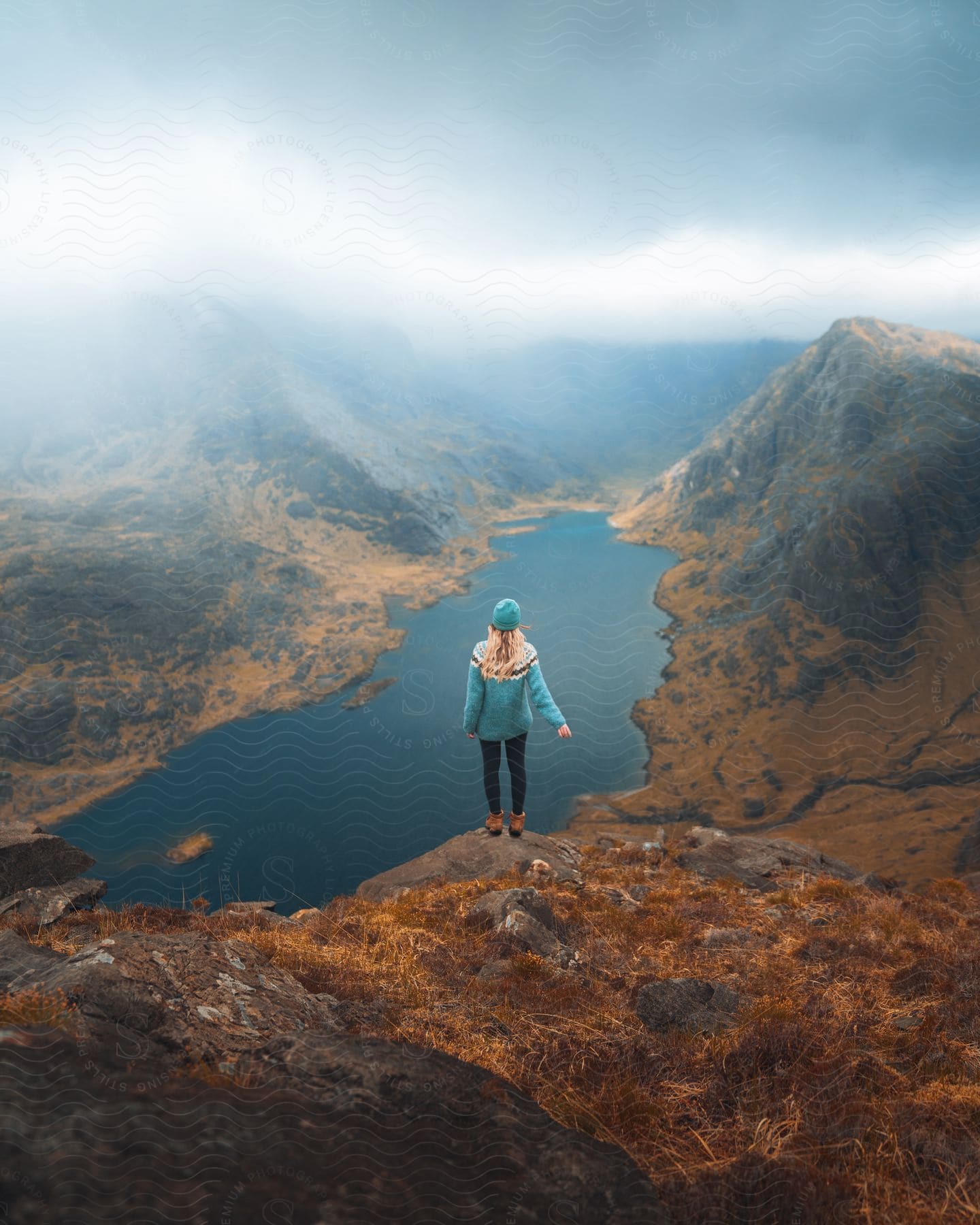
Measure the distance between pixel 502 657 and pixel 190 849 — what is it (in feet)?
218

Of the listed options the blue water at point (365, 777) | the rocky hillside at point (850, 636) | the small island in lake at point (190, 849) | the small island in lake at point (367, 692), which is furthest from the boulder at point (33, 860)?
the small island in lake at point (367, 692)

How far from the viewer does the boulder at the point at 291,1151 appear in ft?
8.07

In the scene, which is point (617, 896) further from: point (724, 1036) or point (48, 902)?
point (48, 902)

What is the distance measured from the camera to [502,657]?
32.7ft

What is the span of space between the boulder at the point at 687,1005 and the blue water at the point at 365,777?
137 feet

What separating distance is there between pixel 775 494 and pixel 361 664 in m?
97.2

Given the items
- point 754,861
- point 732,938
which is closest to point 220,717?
point 754,861

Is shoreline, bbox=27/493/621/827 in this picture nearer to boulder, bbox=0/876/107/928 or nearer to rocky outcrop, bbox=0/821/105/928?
rocky outcrop, bbox=0/821/105/928

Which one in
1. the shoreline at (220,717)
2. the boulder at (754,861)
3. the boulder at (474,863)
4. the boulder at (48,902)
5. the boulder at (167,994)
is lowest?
the shoreline at (220,717)

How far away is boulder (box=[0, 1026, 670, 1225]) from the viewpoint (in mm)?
2461

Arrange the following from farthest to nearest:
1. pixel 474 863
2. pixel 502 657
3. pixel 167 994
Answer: pixel 474 863 → pixel 502 657 → pixel 167 994

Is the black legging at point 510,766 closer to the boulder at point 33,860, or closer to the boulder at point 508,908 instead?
the boulder at point 508,908

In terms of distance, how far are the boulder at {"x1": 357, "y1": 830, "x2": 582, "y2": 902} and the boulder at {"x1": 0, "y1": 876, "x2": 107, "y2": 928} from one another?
453 cm

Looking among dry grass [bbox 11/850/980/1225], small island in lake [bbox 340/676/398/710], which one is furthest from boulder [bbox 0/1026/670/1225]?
small island in lake [bbox 340/676/398/710]
